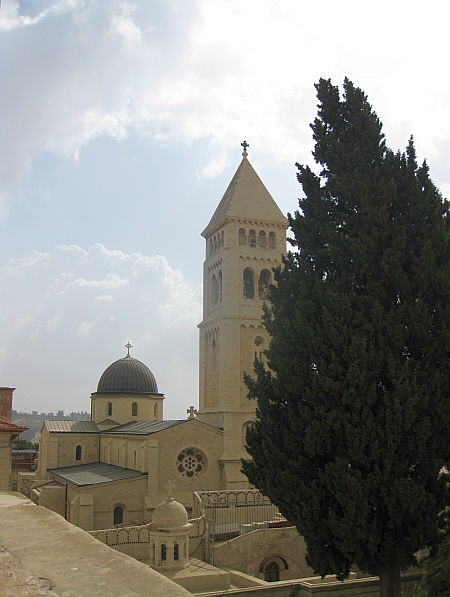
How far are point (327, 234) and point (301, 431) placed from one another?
4.66 metres

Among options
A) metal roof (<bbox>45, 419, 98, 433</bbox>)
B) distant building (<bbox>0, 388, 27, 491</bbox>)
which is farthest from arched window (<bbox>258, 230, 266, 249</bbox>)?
distant building (<bbox>0, 388, 27, 491</bbox>)

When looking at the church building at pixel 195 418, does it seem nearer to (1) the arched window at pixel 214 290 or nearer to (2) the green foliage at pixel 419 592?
(1) the arched window at pixel 214 290

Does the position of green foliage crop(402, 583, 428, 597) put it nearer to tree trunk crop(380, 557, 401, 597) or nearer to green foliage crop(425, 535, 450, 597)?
green foliage crop(425, 535, 450, 597)

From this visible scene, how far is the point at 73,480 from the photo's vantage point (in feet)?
123

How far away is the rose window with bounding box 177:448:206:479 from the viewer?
3809 cm

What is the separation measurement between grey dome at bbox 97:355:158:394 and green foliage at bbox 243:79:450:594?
38731mm

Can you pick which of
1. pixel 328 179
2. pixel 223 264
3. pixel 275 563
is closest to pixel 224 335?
pixel 223 264

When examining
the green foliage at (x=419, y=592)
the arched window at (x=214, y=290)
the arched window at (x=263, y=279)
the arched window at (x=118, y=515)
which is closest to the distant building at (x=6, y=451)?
the green foliage at (x=419, y=592)

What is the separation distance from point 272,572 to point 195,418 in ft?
57.6

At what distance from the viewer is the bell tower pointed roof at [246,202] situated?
44250mm

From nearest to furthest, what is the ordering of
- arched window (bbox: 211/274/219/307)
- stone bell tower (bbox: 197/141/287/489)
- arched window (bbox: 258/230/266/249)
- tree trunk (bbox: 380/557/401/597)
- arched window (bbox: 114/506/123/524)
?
tree trunk (bbox: 380/557/401/597) → arched window (bbox: 114/506/123/524) → stone bell tower (bbox: 197/141/287/489) → arched window (bbox: 258/230/266/249) → arched window (bbox: 211/274/219/307)

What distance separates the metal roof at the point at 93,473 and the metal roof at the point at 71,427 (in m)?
A: 2.93

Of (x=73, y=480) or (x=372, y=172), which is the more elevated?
(x=372, y=172)

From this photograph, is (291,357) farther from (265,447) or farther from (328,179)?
(328,179)
